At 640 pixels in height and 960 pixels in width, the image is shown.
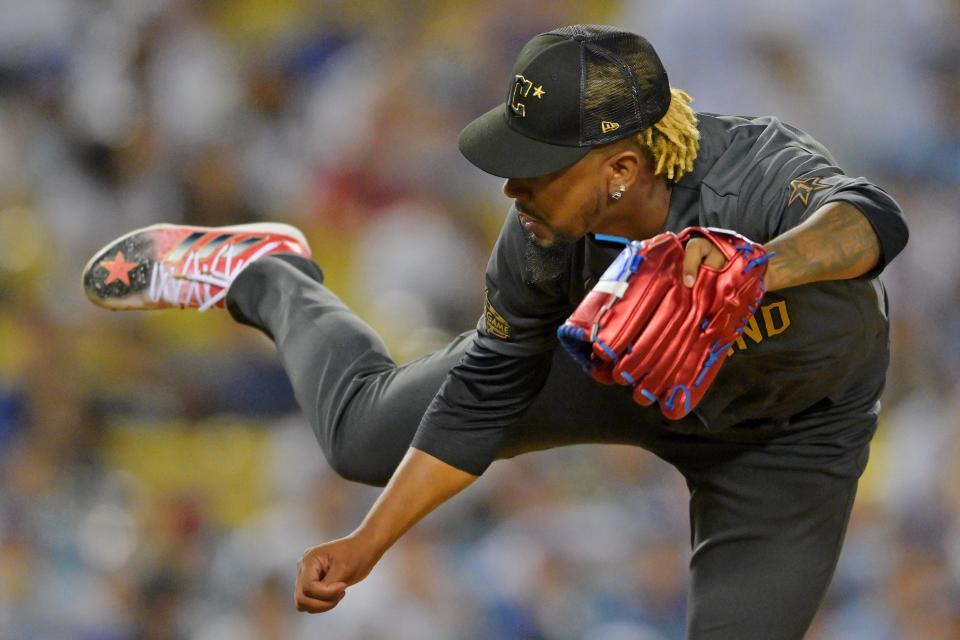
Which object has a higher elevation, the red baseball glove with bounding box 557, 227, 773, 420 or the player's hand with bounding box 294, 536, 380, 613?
the red baseball glove with bounding box 557, 227, 773, 420

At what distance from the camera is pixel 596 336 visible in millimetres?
1541

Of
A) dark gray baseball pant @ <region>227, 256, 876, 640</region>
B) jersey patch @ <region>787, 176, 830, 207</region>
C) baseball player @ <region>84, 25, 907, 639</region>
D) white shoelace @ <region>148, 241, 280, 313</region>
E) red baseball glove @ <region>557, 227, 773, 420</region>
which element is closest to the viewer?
red baseball glove @ <region>557, 227, 773, 420</region>

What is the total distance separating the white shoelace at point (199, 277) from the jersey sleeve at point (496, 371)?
675 mm

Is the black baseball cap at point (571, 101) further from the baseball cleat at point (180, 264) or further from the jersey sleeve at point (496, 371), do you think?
the baseball cleat at point (180, 264)

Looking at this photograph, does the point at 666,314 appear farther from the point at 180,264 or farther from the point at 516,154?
the point at 180,264

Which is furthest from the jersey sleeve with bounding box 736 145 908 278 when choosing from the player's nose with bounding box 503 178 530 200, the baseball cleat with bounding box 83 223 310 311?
the baseball cleat with bounding box 83 223 310 311

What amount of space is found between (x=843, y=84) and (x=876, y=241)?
2792mm

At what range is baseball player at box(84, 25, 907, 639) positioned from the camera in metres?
1.66

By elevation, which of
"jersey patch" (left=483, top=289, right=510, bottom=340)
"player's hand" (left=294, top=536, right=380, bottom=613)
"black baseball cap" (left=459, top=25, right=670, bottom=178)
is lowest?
"player's hand" (left=294, top=536, right=380, bottom=613)

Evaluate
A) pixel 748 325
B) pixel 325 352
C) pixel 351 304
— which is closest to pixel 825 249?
pixel 748 325

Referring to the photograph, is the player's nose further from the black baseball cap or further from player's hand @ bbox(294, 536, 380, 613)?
player's hand @ bbox(294, 536, 380, 613)

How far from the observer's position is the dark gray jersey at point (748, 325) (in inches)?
73.7

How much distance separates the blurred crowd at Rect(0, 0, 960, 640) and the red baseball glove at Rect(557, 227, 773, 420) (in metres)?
2.15

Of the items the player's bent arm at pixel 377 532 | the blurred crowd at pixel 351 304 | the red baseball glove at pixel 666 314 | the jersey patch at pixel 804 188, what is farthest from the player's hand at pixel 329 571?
the blurred crowd at pixel 351 304
